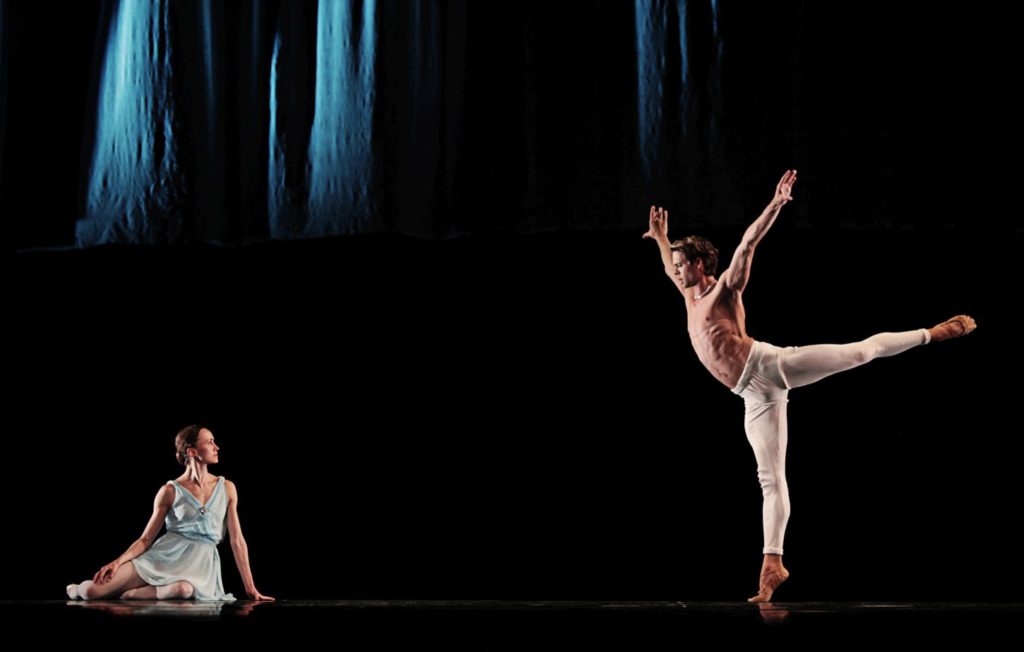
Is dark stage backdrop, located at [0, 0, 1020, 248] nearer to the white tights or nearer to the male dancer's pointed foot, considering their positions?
the white tights

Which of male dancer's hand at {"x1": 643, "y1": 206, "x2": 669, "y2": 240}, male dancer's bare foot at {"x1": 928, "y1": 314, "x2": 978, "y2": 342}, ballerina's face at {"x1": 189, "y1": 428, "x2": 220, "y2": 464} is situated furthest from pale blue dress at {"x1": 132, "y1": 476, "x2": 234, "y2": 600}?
male dancer's bare foot at {"x1": 928, "y1": 314, "x2": 978, "y2": 342}

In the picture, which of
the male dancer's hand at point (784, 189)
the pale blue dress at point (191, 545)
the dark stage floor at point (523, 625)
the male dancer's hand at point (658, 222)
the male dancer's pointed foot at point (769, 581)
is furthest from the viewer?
the pale blue dress at point (191, 545)

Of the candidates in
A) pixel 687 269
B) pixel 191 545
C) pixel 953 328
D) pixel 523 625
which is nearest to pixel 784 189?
pixel 687 269

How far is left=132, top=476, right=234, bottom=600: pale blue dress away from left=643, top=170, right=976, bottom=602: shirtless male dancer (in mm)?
1962

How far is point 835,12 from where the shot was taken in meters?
4.44

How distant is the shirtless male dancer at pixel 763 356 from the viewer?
4043 mm

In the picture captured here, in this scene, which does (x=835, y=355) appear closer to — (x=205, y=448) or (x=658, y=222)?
(x=658, y=222)

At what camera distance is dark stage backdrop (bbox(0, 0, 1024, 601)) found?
4.43 meters

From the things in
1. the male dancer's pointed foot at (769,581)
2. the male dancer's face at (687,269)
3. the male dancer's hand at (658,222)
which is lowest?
the male dancer's pointed foot at (769,581)

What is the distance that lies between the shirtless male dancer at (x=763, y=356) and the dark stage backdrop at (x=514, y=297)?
13.1 inches

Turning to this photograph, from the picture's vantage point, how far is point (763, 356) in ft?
13.4

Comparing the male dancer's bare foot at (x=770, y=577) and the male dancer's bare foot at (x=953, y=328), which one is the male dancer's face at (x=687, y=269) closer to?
the male dancer's bare foot at (x=953, y=328)

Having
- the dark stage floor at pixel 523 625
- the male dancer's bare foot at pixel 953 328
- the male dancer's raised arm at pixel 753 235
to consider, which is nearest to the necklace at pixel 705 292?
the male dancer's raised arm at pixel 753 235

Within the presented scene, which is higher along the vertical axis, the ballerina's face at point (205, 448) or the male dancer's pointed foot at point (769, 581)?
the ballerina's face at point (205, 448)
